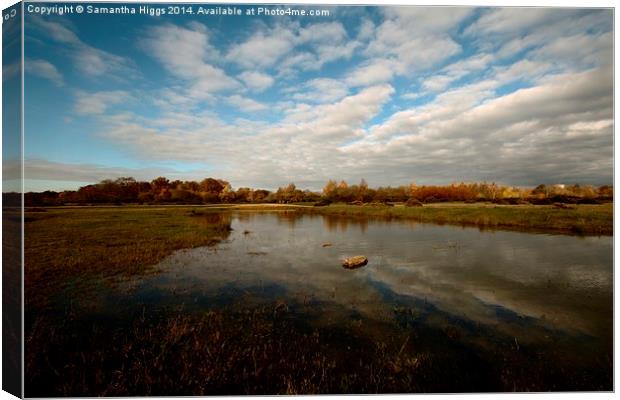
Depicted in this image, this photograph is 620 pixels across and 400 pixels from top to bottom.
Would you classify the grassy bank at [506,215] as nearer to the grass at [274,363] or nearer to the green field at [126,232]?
the green field at [126,232]

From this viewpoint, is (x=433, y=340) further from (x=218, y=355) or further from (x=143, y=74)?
(x=143, y=74)

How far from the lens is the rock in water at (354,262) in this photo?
44.9 ft

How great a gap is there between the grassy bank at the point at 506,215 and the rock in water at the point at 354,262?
8.65 feet

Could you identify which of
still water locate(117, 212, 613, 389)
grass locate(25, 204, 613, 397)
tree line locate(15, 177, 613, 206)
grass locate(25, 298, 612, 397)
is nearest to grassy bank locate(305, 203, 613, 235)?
tree line locate(15, 177, 613, 206)

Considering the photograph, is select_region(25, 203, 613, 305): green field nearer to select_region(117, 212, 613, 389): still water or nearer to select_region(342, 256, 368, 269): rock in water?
select_region(117, 212, 613, 389): still water

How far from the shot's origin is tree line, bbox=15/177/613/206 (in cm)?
1072

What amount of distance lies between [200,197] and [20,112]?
6213 millimetres

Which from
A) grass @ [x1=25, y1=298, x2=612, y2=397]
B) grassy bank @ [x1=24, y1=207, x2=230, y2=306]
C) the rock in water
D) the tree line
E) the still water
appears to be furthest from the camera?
the rock in water

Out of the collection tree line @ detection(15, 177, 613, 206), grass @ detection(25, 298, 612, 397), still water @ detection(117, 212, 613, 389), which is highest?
tree line @ detection(15, 177, 613, 206)

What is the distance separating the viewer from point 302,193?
41.1ft

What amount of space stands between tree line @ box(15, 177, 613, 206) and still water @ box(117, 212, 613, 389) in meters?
2.62

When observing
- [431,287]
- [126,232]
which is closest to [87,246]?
[126,232]

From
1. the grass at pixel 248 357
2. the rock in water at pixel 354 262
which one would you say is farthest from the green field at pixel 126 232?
the rock in water at pixel 354 262

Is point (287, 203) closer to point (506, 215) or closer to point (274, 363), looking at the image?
point (274, 363)
